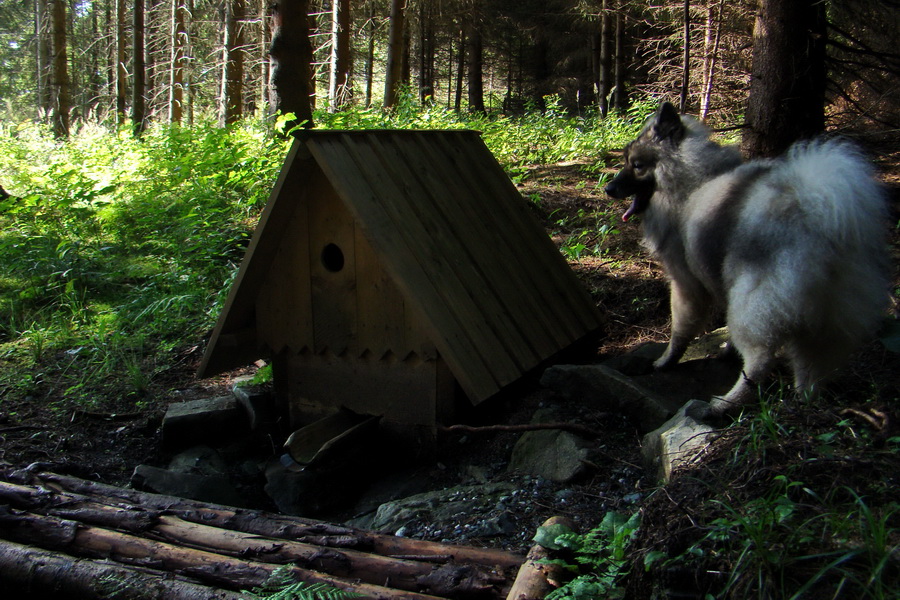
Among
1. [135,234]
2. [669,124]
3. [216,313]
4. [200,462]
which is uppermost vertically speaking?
[669,124]

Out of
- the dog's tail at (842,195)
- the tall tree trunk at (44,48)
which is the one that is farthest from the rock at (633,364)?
the tall tree trunk at (44,48)

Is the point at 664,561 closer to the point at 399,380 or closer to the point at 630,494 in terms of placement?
the point at 630,494

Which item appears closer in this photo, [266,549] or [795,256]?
[266,549]

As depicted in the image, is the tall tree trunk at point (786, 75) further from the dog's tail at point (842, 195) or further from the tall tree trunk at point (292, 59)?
the tall tree trunk at point (292, 59)

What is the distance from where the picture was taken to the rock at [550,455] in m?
3.62

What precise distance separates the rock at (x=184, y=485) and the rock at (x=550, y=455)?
1.78 metres

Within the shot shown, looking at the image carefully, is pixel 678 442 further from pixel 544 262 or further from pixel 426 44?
pixel 426 44

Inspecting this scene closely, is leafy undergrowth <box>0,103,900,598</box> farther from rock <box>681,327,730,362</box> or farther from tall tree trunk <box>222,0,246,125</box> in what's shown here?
tall tree trunk <box>222,0,246,125</box>

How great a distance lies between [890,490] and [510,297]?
2.76m

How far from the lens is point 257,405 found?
5094 mm

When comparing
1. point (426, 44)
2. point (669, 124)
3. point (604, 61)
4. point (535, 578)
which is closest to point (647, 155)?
point (669, 124)

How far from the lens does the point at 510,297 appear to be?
4.71 metres

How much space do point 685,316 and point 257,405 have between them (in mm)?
3172

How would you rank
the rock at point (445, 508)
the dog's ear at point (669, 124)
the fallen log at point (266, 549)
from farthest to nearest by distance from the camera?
the dog's ear at point (669, 124) → the rock at point (445, 508) → the fallen log at point (266, 549)
